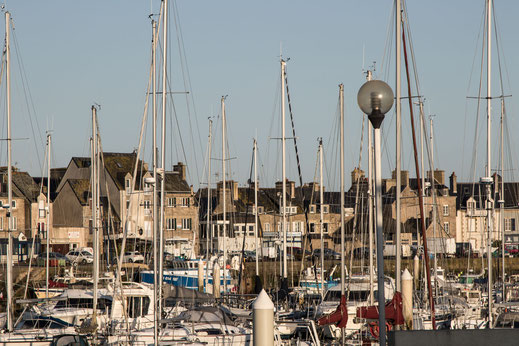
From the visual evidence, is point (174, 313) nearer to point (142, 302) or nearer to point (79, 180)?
point (142, 302)

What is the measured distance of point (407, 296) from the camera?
830 inches

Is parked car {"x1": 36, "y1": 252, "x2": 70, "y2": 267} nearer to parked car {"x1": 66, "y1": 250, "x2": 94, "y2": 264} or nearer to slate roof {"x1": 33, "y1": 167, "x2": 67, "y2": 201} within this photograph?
parked car {"x1": 66, "y1": 250, "x2": 94, "y2": 264}

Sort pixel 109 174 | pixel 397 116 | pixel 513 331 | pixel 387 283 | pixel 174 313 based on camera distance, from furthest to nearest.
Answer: pixel 109 174
pixel 387 283
pixel 174 313
pixel 397 116
pixel 513 331

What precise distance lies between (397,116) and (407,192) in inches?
2630

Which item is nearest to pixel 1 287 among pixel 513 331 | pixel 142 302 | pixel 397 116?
pixel 142 302

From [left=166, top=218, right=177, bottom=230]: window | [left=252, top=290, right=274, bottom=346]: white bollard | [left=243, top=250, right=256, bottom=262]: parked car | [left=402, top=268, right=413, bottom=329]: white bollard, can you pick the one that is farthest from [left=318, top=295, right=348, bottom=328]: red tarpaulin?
[left=166, top=218, right=177, bottom=230]: window

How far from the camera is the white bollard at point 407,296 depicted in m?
20.5

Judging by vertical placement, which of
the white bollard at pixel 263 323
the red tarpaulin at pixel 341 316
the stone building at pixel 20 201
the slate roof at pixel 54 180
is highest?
the slate roof at pixel 54 180

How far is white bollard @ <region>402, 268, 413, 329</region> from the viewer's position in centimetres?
2052

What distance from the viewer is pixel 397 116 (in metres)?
18.7

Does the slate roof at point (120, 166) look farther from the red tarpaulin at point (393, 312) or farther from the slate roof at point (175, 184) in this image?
the red tarpaulin at point (393, 312)

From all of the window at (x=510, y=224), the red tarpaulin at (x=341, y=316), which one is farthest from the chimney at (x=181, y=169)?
the red tarpaulin at (x=341, y=316)

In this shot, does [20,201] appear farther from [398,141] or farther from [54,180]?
[398,141]

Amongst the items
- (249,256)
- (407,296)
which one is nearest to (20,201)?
(249,256)
